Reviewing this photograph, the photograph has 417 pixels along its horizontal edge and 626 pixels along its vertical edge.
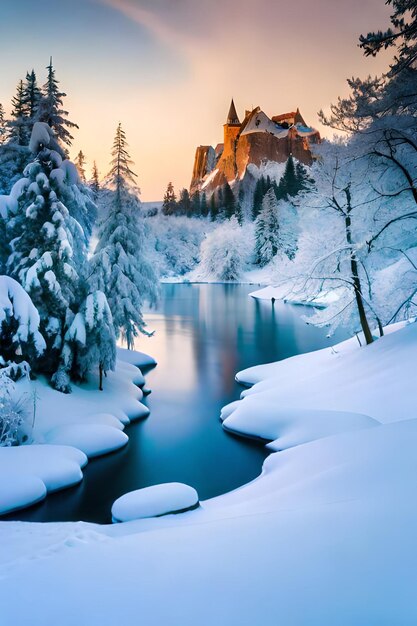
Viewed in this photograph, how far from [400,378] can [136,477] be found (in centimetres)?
796

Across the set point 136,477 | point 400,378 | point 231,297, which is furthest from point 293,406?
point 231,297

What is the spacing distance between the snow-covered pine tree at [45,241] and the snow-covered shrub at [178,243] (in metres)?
68.6

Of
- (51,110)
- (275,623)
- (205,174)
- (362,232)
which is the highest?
(205,174)

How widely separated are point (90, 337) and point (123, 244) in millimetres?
7529

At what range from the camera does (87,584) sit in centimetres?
351

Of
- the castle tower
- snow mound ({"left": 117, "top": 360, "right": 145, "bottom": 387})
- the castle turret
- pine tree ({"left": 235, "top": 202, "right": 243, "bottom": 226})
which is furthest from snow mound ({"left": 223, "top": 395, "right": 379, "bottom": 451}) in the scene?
the castle turret

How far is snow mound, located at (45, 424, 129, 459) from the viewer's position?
1180 cm

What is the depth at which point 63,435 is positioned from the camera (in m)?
11.9

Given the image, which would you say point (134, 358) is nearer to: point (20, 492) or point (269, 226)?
point (20, 492)

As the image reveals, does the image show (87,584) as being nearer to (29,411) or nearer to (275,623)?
(275,623)

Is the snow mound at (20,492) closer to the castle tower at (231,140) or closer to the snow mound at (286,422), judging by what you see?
the snow mound at (286,422)

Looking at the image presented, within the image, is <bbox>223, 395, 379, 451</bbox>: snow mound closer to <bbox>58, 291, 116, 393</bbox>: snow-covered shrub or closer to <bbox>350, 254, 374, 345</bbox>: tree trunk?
<bbox>58, 291, 116, 393</bbox>: snow-covered shrub

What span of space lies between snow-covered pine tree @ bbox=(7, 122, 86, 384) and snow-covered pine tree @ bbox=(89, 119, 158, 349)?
5446mm

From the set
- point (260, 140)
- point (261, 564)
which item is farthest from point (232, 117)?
point (261, 564)
